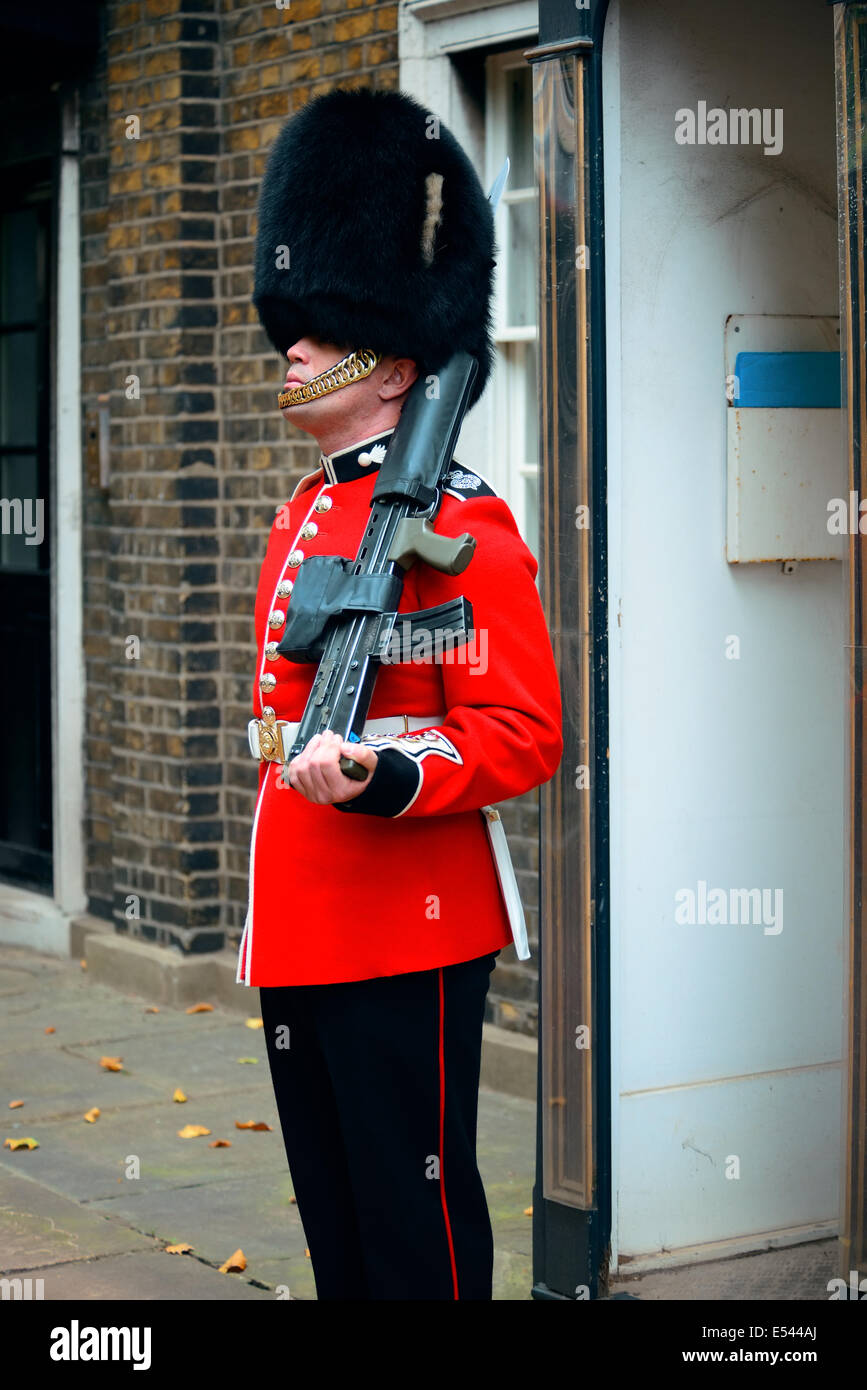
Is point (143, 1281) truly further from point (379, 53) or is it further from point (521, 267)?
point (379, 53)

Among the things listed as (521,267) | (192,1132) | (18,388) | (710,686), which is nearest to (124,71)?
(18,388)

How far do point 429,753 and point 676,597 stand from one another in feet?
4.03

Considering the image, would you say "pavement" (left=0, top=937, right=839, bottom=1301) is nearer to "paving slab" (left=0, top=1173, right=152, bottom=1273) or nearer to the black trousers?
"paving slab" (left=0, top=1173, right=152, bottom=1273)

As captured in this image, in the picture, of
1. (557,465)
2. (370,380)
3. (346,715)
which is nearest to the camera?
(346,715)

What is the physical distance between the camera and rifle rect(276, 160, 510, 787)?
2.61 meters

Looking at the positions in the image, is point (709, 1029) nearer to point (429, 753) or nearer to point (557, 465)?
point (557, 465)

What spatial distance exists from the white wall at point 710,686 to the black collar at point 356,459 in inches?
33.2

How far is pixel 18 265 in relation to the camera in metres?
7.60

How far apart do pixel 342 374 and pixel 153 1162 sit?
8.96 feet

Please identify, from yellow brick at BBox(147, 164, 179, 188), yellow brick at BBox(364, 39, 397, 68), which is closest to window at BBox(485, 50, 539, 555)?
yellow brick at BBox(364, 39, 397, 68)

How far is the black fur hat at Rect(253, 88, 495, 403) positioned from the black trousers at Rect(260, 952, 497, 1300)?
93 cm

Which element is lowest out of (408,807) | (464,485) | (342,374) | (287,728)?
(408,807)
